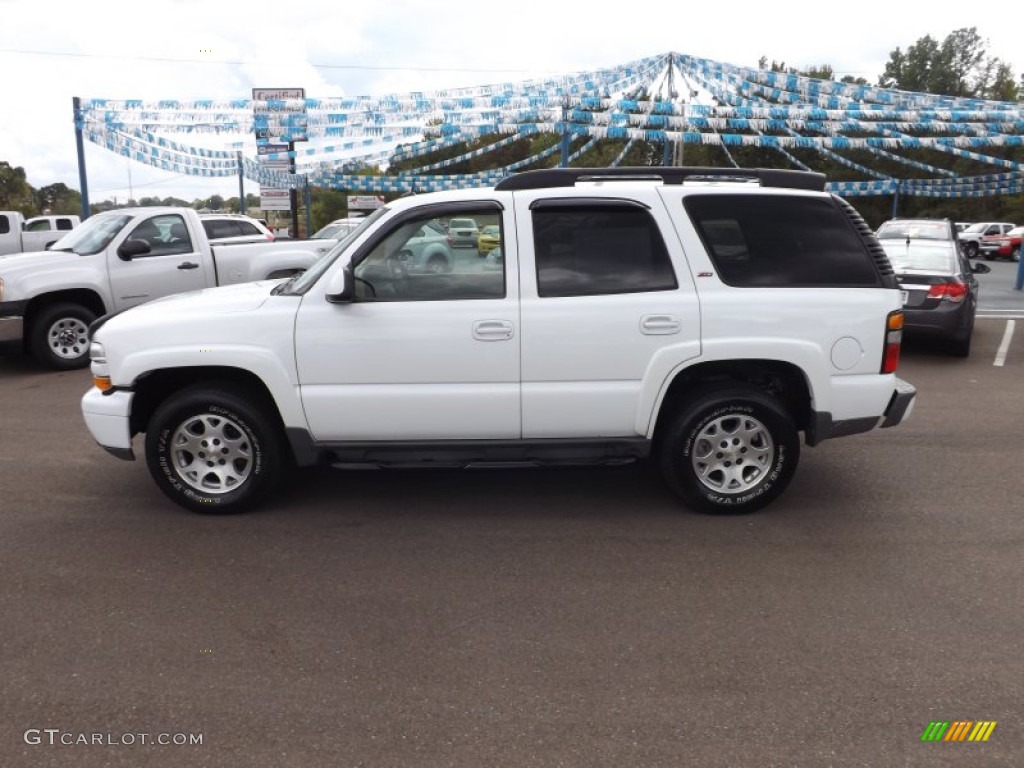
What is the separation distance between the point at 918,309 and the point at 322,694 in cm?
890

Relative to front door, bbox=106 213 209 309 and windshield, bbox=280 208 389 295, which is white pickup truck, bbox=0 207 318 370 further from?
windshield, bbox=280 208 389 295

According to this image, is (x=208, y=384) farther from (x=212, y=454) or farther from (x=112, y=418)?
(x=112, y=418)

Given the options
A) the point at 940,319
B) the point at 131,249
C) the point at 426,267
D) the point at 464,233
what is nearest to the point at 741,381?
the point at 464,233

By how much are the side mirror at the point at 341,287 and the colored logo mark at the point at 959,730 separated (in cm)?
331

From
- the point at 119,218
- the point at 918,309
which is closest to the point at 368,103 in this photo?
the point at 119,218

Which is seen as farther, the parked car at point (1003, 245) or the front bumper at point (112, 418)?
the parked car at point (1003, 245)

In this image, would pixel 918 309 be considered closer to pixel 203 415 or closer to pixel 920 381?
pixel 920 381

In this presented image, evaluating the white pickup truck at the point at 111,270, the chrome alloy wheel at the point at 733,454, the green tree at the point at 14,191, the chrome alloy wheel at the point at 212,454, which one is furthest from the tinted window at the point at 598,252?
the green tree at the point at 14,191

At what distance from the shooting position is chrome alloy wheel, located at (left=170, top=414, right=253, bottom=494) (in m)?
4.75

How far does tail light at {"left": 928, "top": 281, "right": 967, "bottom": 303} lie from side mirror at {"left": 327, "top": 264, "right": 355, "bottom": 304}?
788 centimetres

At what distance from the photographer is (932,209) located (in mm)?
54812

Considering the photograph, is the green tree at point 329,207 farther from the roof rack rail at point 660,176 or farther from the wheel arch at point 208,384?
the roof rack rail at point 660,176

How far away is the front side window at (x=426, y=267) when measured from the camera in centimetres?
456

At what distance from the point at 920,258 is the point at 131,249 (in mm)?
9831
